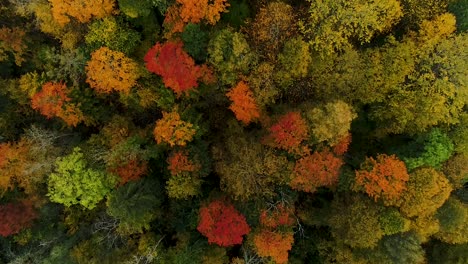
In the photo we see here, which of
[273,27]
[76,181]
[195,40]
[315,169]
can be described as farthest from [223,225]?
[273,27]

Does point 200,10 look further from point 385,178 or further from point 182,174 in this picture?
point 385,178

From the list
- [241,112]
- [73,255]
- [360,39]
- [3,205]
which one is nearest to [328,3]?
[360,39]

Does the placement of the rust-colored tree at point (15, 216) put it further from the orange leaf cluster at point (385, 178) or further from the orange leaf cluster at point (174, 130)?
the orange leaf cluster at point (385, 178)

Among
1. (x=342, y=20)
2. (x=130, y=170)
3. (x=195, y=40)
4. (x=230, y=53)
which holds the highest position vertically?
(x=342, y=20)

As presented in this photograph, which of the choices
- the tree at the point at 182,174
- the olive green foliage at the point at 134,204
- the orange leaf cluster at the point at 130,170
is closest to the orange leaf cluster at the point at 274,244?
the tree at the point at 182,174

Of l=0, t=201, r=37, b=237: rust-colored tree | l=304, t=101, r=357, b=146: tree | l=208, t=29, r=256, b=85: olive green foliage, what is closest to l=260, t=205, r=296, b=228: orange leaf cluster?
l=304, t=101, r=357, b=146: tree
